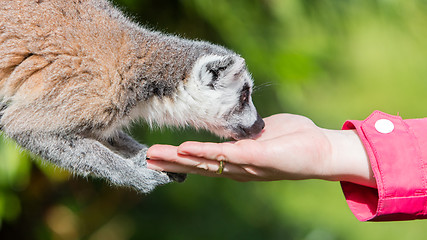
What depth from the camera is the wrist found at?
293 cm

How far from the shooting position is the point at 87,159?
10.1 feet

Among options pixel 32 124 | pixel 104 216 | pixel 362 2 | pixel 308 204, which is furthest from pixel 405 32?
pixel 32 124

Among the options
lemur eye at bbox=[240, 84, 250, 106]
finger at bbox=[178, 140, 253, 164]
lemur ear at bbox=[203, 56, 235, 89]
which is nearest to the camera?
finger at bbox=[178, 140, 253, 164]

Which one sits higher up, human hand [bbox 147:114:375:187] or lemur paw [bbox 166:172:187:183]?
human hand [bbox 147:114:375:187]

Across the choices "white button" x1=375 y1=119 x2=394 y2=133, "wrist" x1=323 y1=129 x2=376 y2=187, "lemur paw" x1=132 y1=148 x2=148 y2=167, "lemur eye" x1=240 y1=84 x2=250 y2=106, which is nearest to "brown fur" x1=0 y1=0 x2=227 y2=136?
"lemur paw" x1=132 y1=148 x2=148 y2=167

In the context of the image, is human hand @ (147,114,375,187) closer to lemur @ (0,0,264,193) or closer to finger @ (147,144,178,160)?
finger @ (147,144,178,160)

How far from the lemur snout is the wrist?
20.6 inches

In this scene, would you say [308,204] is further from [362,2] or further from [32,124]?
[32,124]

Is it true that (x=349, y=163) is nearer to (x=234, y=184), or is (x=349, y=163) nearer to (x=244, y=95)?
(x=244, y=95)

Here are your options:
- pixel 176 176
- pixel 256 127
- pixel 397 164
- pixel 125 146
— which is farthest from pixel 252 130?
pixel 397 164

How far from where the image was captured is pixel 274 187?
22.2ft

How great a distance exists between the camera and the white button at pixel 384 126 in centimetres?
284

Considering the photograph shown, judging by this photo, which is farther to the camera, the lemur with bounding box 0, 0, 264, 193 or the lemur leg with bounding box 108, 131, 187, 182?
the lemur leg with bounding box 108, 131, 187, 182

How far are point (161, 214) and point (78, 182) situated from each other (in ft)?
3.12
